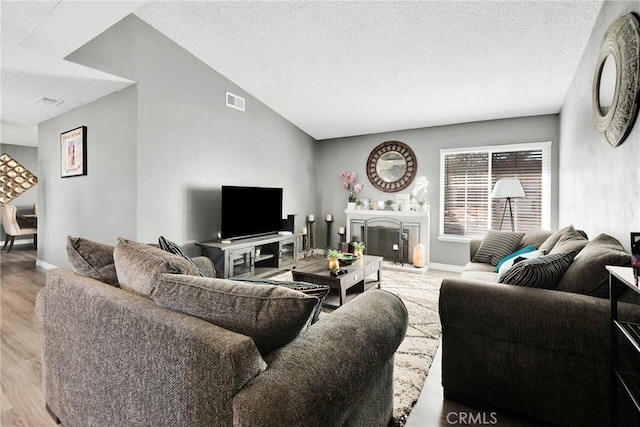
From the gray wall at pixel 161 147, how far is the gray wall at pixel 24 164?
287cm

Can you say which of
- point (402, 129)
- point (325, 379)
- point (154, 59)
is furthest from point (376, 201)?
point (325, 379)

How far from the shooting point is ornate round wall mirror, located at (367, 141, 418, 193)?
18.0 feet

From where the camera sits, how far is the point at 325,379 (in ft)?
2.79

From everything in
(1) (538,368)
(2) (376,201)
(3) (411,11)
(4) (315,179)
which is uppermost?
(3) (411,11)

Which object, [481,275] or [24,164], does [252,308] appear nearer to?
[481,275]

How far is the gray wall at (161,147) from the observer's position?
3.35 m

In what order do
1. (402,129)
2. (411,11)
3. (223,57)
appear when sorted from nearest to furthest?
(411,11)
(223,57)
(402,129)

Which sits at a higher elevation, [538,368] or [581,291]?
[581,291]

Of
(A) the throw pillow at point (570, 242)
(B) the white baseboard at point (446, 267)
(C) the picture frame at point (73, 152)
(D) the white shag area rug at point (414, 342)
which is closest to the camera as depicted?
(D) the white shag area rug at point (414, 342)

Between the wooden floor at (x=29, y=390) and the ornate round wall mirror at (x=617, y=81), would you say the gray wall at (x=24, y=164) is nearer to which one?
the wooden floor at (x=29, y=390)

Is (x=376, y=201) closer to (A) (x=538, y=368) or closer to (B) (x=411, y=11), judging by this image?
(B) (x=411, y=11)

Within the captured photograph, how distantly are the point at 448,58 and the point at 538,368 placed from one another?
3.10m

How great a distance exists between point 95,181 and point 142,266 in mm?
3465

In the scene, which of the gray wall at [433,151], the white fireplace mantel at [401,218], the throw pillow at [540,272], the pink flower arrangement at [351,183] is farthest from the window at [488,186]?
the throw pillow at [540,272]
